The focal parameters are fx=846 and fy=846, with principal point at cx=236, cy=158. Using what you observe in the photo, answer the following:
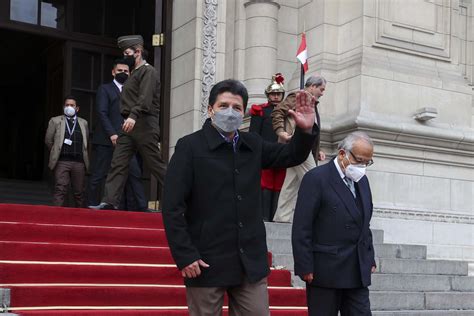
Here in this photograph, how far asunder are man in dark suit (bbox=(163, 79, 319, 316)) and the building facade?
625 centimetres

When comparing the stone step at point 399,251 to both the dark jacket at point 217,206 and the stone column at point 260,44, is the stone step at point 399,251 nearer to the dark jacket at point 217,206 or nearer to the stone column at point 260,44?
the stone column at point 260,44

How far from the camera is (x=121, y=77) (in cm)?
1036

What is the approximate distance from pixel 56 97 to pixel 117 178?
707cm

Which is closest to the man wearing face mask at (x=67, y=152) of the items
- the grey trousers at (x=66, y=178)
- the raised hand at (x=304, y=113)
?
the grey trousers at (x=66, y=178)

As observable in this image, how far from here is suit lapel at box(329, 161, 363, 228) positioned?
5.73 meters

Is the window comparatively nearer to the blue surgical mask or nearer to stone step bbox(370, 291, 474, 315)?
stone step bbox(370, 291, 474, 315)

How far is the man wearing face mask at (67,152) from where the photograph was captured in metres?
11.3

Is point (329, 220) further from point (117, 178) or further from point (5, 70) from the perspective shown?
point (5, 70)

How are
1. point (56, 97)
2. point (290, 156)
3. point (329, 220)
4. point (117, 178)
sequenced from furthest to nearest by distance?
1. point (56, 97)
2. point (117, 178)
3. point (329, 220)
4. point (290, 156)

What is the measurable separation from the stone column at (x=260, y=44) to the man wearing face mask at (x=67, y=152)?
247 cm

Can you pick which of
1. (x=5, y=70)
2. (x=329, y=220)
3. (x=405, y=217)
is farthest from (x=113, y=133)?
(x=5, y=70)

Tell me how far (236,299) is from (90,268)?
2.88 meters

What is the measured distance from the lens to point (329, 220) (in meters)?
5.71

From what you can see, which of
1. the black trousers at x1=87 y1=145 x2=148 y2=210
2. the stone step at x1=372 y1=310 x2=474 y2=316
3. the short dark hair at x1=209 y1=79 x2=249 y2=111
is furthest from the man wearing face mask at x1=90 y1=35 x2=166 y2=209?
the short dark hair at x1=209 y1=79 x2=249 y2=111
